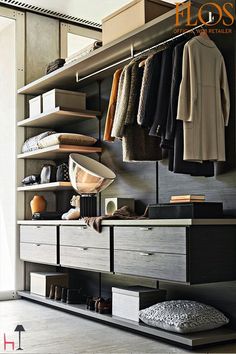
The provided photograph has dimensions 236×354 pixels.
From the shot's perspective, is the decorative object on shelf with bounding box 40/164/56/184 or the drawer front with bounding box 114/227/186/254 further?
the decorative object on shelf with bounding box 40/164/56/184

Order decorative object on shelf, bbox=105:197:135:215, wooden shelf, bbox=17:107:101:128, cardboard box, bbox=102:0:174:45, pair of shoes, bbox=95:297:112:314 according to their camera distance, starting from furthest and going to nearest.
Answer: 1. wooden shelf, bbox=17:107:101:128
2. decorative object on shelf, bbox=105:197:135:215
3. pair of shoes, bbox=95:297:112:314
4. cardboard box, bbox=102:0:174:45

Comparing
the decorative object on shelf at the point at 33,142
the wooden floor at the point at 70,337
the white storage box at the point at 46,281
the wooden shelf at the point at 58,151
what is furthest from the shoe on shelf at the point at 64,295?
the decorative object on shelf at the point at 33,142

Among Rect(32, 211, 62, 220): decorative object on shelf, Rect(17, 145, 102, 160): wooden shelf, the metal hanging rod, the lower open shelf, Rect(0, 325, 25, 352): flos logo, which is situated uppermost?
the metal hanging rod

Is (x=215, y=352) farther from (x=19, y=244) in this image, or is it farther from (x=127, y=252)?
(x=19, y=244)

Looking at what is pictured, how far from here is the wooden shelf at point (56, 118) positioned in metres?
4.33

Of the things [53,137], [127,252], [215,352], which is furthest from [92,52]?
[215,352]

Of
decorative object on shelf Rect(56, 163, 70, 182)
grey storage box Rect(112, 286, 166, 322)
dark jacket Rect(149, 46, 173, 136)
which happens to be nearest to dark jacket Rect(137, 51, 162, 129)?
dark jacket Rect(149, 46, 173, 136)

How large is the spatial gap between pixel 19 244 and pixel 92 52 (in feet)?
6.24

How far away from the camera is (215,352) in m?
2.78

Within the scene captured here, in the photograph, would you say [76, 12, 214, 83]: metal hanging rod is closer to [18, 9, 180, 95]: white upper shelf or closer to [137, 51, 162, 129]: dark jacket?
[18, 9, 180, 95]: white upper shelf

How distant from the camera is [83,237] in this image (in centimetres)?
381

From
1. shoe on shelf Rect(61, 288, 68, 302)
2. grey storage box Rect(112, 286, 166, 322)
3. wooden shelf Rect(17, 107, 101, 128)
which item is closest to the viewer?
grey storage box Rect(112, 286, 166, 322)

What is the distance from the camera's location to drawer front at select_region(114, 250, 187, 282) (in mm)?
2906

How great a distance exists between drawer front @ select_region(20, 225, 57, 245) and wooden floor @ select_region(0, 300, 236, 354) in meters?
0.59
